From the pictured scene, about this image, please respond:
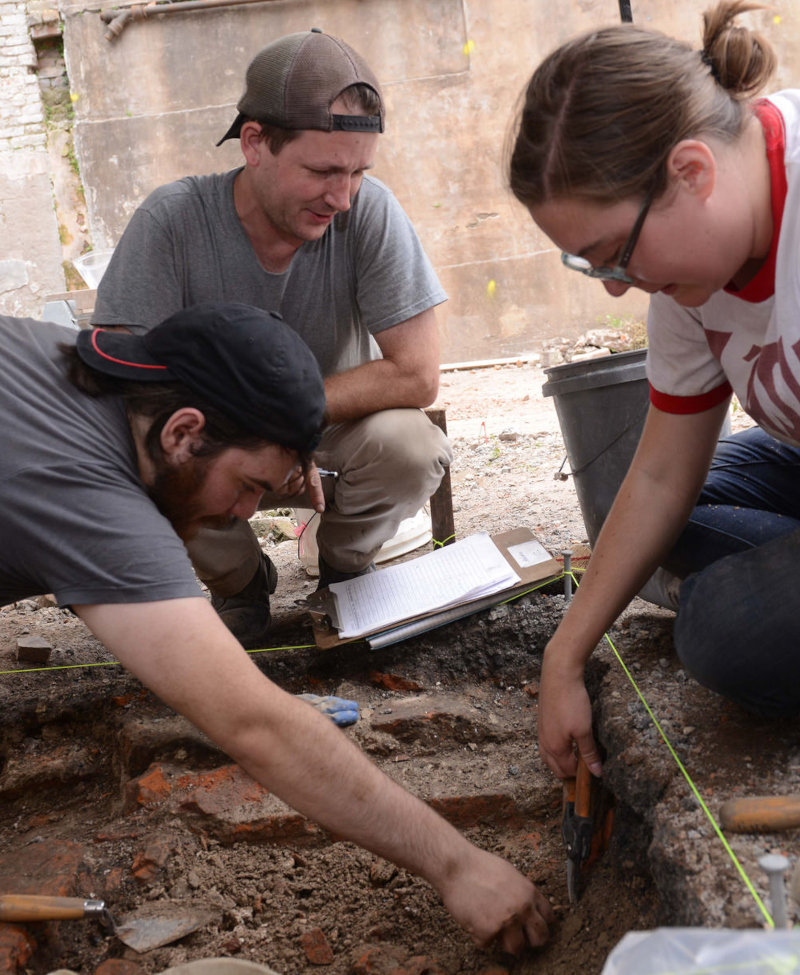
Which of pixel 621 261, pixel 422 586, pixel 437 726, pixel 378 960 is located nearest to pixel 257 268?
pixel 422 586

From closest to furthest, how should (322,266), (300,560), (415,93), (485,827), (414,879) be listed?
(414,879), (485,827), (322,266), (300,560), (415,93)

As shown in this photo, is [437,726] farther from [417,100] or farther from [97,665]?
[417,100]

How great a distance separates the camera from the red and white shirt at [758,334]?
1264mm

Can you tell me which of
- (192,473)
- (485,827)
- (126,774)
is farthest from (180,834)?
(192,473)

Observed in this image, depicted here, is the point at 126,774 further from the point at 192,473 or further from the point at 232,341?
the point at 232,341

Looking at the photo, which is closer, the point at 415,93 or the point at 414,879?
the point at 414,879

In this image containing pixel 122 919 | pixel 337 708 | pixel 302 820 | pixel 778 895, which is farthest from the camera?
pixel 337 708

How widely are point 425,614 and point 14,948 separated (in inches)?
49.7

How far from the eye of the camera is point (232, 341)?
→ 1.55 m

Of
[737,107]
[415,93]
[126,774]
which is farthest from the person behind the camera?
[415,93]

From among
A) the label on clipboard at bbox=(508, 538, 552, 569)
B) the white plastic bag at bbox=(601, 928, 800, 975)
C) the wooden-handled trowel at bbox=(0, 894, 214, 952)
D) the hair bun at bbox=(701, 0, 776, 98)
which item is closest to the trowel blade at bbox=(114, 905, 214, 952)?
the wooden-handled trowel at bbox=(0, 894, 214, 952)

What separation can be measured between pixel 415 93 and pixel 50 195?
359cm

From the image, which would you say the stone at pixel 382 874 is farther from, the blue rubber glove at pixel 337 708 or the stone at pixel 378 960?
the blue rubber glove at pixel 337 708

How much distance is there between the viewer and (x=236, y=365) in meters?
1.53
